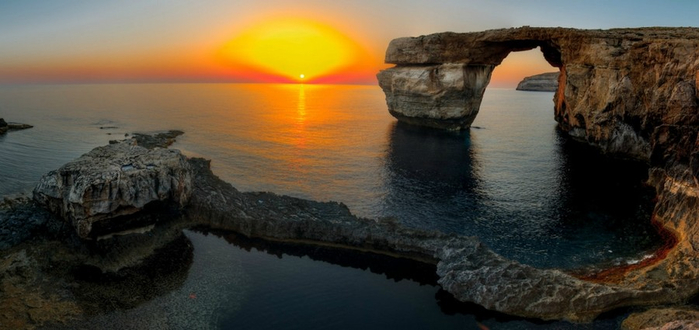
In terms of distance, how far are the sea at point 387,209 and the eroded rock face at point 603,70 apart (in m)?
4.07

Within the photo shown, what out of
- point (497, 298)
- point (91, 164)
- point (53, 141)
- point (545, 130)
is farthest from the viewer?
point (545, 130)

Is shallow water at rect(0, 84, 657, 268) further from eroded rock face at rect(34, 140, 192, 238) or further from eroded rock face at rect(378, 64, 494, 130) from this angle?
eroded rock face at rect(34, 140, 192, 238)

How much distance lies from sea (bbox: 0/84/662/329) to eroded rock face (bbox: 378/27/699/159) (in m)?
4.07

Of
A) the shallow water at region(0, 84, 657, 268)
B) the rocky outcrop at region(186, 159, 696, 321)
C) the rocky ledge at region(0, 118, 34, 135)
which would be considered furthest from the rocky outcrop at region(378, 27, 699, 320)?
the rocky ledge at region(0, 118, 34, 135)

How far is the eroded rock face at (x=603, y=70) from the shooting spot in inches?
1235

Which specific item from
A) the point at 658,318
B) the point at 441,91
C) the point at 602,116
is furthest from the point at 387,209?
the point at 441,91

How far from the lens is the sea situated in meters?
19.3

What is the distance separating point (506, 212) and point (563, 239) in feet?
17.5

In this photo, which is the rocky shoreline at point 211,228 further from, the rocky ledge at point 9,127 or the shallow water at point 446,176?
the rocky ledge at point 9,127

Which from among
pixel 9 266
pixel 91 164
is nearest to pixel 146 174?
pixel 91 164

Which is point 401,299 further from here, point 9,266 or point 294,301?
point 9,266

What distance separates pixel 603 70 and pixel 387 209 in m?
30.5

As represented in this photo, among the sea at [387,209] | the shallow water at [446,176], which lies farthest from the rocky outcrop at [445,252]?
the shallow water at [446,176]

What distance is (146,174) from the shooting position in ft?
87.3
